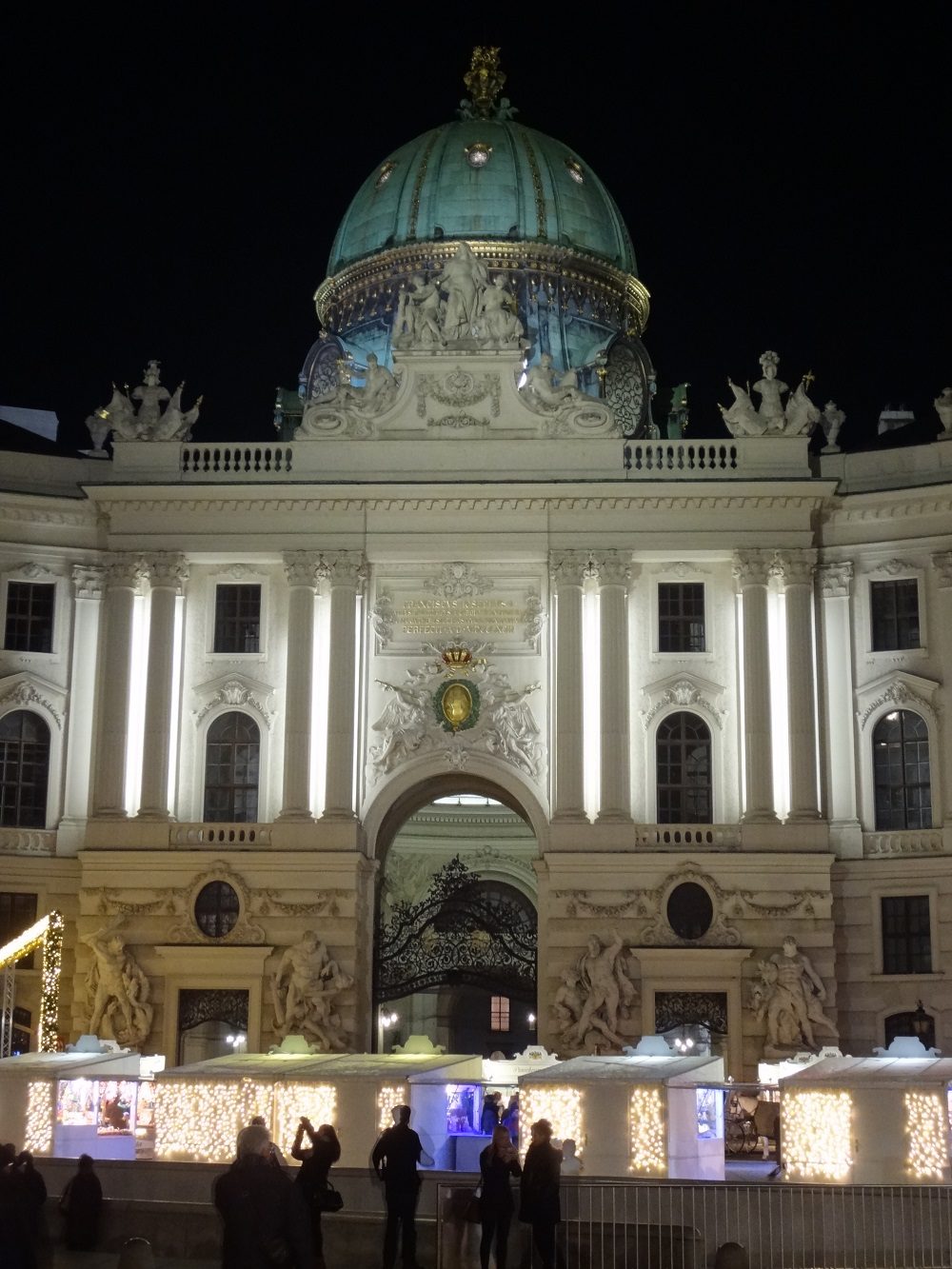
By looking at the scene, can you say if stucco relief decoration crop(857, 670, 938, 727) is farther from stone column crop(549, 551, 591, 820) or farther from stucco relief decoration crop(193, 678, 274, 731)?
stucco relief decoration crop(193, 678, 274, 731)

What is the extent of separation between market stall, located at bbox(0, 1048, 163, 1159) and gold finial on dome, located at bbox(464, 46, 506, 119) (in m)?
36.6

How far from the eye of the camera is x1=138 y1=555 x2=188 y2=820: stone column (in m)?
45.7

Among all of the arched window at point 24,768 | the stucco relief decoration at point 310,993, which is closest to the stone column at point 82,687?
the arched window at point 24,768

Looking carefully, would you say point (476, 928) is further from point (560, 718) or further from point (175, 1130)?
point (175, 1130)

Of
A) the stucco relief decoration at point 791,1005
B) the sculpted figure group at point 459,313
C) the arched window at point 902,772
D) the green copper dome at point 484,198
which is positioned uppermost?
the green copper dome at point 484,198

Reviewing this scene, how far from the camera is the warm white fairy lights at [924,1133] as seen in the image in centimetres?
2494

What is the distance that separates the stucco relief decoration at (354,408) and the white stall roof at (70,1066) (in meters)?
19.0

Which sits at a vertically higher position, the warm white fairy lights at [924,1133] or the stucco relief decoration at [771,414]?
the stucco relief decoration at [771,414]

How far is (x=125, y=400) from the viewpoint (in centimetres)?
4803

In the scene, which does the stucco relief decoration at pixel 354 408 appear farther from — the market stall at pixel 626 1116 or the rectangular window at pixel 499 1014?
the market stall at pixel 626 1116

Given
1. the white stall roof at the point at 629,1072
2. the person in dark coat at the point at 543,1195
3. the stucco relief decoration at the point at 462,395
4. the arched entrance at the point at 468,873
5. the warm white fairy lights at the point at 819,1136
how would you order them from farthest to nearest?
the arched entrance at the point at 468,873 < the stucco relief decoration at the point at 462,395 < the white stall roof at the point at 629,1072 < the warm white fairy lights at the point at 819,1136 < the person in dark coat at the point at 543,1195

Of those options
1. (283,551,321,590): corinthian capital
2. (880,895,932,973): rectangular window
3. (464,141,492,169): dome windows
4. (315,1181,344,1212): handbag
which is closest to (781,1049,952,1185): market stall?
(315,1181,344,1212): handbag

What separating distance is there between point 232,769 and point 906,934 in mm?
16105

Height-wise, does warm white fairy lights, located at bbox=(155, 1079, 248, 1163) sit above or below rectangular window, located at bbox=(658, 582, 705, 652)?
below
